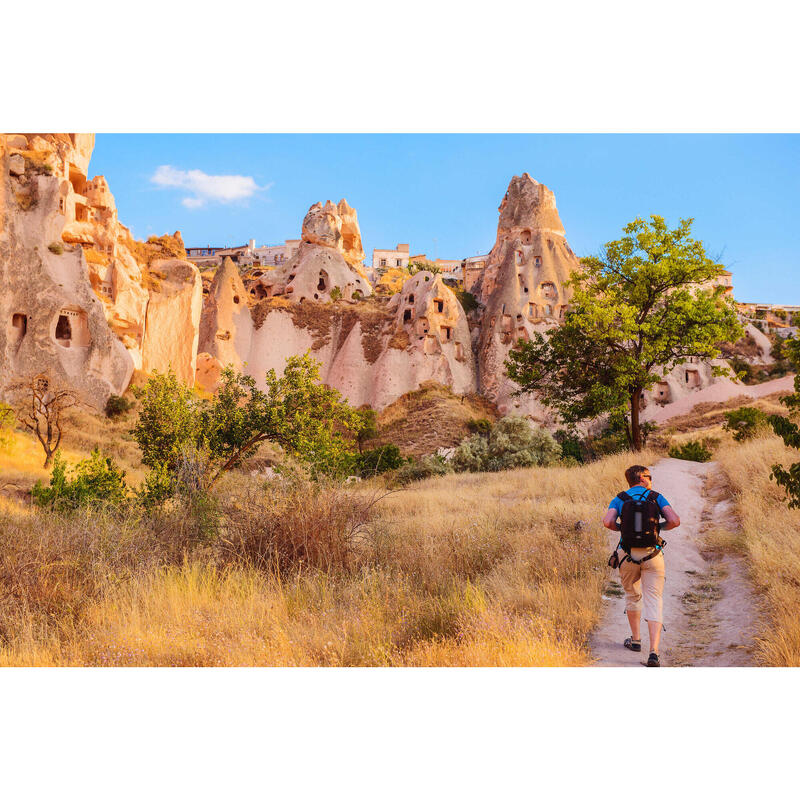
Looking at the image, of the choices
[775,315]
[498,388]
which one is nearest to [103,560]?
[498,388]

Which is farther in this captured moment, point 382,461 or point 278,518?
point 382,461

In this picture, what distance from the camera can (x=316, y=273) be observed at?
4397 cm

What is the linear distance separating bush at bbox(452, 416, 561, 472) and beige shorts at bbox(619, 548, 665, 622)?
17330 mm

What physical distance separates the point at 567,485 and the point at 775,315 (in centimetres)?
5970

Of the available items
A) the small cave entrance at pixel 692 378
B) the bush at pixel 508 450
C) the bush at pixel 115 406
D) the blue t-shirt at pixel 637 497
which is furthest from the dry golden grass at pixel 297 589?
the small cave entrance at pixel 692 378

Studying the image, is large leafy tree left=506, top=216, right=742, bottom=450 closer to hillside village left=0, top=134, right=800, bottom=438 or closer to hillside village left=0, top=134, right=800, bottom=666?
hillside village left=0, top=134, right=800, bottom=666

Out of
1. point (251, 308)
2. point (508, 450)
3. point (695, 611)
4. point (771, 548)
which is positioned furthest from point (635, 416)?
point (251, 308)

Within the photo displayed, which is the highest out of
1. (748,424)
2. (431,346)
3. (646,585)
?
(431,346)

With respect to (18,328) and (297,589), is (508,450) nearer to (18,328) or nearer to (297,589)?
(297,589)

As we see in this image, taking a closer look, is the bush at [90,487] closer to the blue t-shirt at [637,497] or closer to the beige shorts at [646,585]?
the blue t-shirt at [637,497]

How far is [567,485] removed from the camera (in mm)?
12148

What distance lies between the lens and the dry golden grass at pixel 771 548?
432cm

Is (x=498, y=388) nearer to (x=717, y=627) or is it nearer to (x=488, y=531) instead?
(x=488, y=531)

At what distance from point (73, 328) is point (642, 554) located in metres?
27.5
